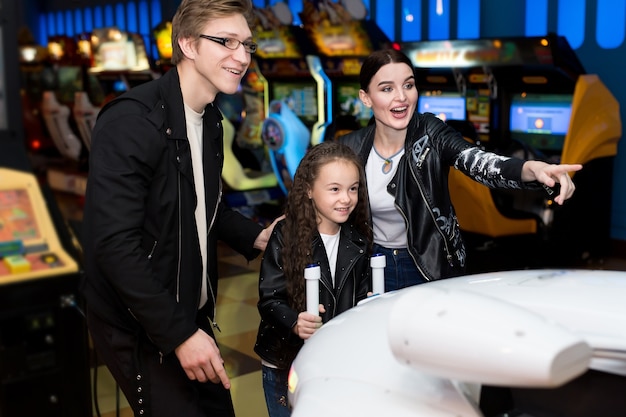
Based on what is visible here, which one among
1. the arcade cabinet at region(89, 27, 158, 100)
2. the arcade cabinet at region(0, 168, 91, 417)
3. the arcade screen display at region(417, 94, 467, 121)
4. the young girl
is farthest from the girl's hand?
the arcade cabinet at region(89, 27, 158, 100)

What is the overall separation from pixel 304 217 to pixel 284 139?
5562mm

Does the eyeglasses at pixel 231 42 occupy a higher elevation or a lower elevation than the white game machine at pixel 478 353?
higher

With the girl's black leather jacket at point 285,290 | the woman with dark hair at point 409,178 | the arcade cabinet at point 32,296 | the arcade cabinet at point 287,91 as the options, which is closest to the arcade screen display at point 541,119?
the arcade cabinet at point 287,91

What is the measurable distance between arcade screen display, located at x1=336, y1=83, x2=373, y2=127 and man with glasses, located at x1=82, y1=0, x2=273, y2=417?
5867 millimetres

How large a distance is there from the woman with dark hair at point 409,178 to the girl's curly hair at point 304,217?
0.46ft

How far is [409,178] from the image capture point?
2.59 m

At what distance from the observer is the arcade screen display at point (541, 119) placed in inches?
246

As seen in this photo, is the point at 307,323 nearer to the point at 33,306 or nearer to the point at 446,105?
the point at 33,306

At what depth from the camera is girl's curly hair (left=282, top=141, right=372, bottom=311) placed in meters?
2.37

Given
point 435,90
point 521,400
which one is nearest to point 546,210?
point 435,90

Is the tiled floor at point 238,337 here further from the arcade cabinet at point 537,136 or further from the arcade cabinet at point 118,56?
the arcade cabinet at point 118,56

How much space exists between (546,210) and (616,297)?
15.9ft

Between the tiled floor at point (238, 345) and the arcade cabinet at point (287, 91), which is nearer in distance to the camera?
the tiled floor at point (238, 345)

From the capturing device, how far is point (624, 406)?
1373mm
